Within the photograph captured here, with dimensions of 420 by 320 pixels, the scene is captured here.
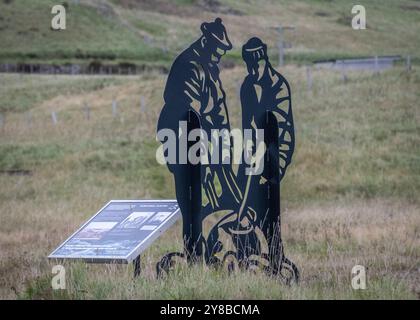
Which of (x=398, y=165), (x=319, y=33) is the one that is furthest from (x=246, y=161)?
(x=319, y=33)

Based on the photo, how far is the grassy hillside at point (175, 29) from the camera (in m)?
67.5

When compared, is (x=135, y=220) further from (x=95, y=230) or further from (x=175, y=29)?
(x=175, y=29)

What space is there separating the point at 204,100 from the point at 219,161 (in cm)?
69

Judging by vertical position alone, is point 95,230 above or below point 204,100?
below

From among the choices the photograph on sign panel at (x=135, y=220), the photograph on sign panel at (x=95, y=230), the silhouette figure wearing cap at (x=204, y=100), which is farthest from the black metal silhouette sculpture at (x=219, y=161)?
the photograph on sign panel at (x=95, y=230)

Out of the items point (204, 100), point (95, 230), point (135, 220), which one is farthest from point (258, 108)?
point (95, 230)

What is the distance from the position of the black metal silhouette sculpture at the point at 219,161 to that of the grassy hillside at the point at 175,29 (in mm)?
51237

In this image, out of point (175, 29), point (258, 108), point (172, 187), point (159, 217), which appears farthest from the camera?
point (175, 29)

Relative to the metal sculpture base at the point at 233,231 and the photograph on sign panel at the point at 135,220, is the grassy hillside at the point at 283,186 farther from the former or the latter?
the photograph on sign panel at the point at 135,220

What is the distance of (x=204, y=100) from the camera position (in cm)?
941

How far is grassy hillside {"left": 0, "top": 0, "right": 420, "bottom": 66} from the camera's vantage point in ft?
221

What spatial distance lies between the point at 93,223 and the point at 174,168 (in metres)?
1.06
